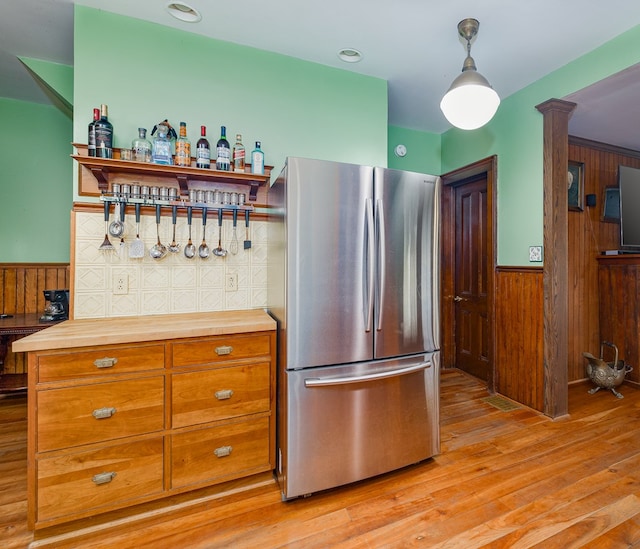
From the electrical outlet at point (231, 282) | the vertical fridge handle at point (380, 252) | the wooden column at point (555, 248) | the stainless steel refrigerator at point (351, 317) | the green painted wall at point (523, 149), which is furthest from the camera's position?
the wooden column at point (555, 248)

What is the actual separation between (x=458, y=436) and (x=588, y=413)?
1.29 meters

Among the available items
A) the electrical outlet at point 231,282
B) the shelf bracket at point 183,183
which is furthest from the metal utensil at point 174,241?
the electrical outlet at point 231,282

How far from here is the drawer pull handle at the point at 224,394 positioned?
1.69m

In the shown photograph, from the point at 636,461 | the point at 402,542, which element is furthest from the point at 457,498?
the point at 636,461

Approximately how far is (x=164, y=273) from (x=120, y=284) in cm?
26

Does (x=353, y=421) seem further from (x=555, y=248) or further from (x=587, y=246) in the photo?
(x=587, y=246)

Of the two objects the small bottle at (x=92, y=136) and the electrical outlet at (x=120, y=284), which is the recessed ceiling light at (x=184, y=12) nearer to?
the small bottle at (x=92, y=136)

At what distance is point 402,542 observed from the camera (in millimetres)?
1423

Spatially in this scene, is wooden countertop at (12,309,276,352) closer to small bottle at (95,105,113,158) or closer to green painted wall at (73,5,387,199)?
small bottle at (95,105,113,158)

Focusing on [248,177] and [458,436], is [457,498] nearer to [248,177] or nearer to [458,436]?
[458,436]

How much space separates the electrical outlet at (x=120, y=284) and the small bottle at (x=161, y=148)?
0.75m

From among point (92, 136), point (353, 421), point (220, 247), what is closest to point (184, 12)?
point (92, 136)

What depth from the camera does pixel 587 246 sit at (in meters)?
3.37

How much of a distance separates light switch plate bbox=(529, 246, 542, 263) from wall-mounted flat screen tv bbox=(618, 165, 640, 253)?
4.77 feet
